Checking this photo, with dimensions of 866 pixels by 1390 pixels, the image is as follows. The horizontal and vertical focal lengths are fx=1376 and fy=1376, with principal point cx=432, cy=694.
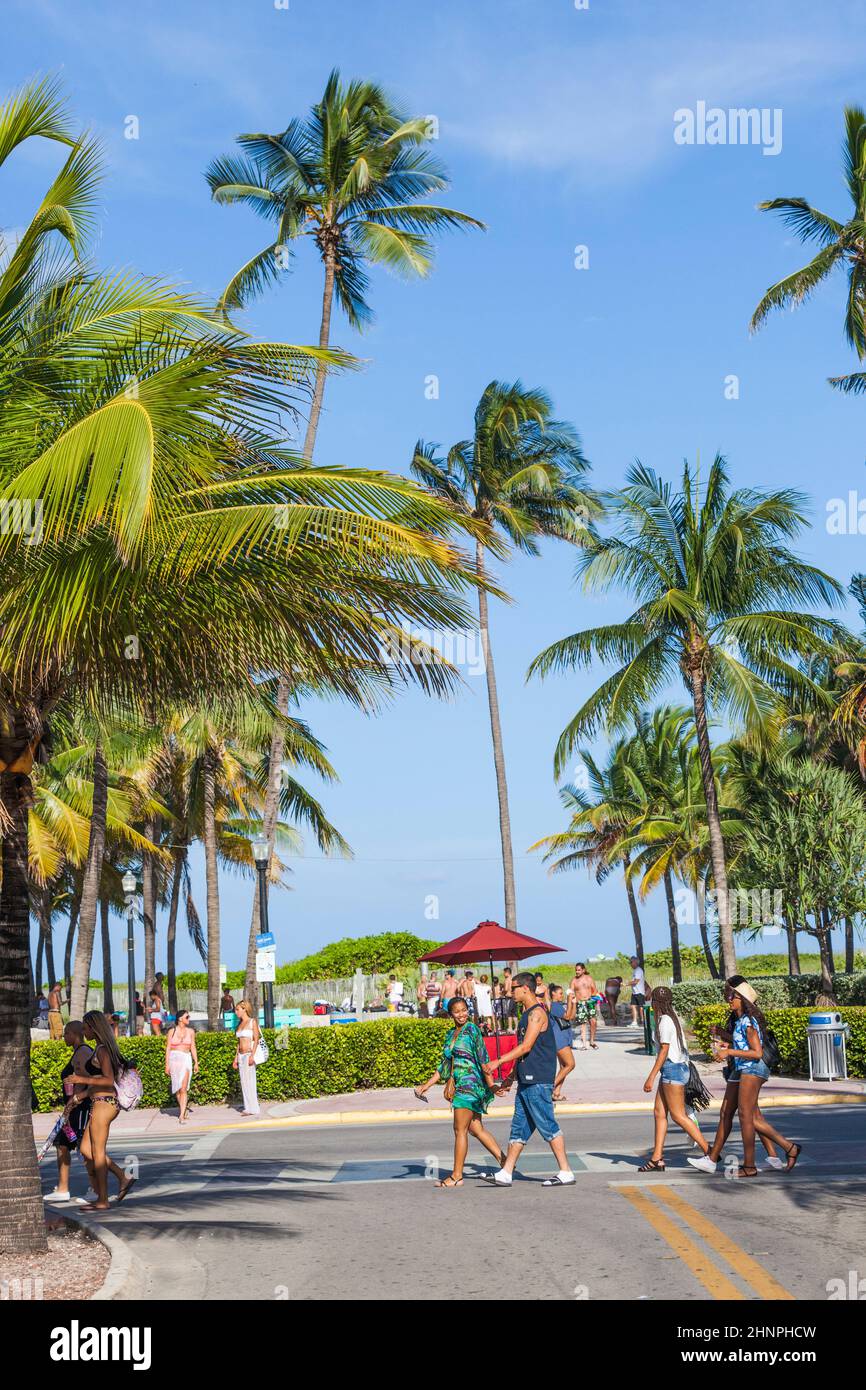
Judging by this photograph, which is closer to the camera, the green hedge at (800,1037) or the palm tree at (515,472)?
the green hedge at (800,1037)

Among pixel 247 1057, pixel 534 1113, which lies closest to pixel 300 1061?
pixel 247 1057

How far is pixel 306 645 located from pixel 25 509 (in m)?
2.17

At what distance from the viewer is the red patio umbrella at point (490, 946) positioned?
78.6 feet

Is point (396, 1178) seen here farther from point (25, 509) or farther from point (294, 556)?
point (25, 509)

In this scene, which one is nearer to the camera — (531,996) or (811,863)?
(531,996)

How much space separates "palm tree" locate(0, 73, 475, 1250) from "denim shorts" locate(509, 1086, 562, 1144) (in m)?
4.21

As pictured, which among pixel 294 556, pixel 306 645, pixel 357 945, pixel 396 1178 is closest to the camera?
pixel 294 556

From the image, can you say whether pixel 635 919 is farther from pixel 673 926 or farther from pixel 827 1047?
pixel 827 1047

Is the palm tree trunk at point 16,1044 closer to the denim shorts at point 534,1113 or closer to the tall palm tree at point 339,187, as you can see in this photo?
the denim shorts at point 534,1113

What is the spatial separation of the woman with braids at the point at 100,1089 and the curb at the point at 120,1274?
1893 mm

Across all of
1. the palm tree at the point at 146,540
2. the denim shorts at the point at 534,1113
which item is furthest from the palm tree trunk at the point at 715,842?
the palm tree at the point at 146,540

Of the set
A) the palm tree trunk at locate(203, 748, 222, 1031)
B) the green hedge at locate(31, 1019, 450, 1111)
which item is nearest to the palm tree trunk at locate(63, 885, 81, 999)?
the palm tree trunk at locate(203, 748, 222, 1031)

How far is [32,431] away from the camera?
9195 millimetres
